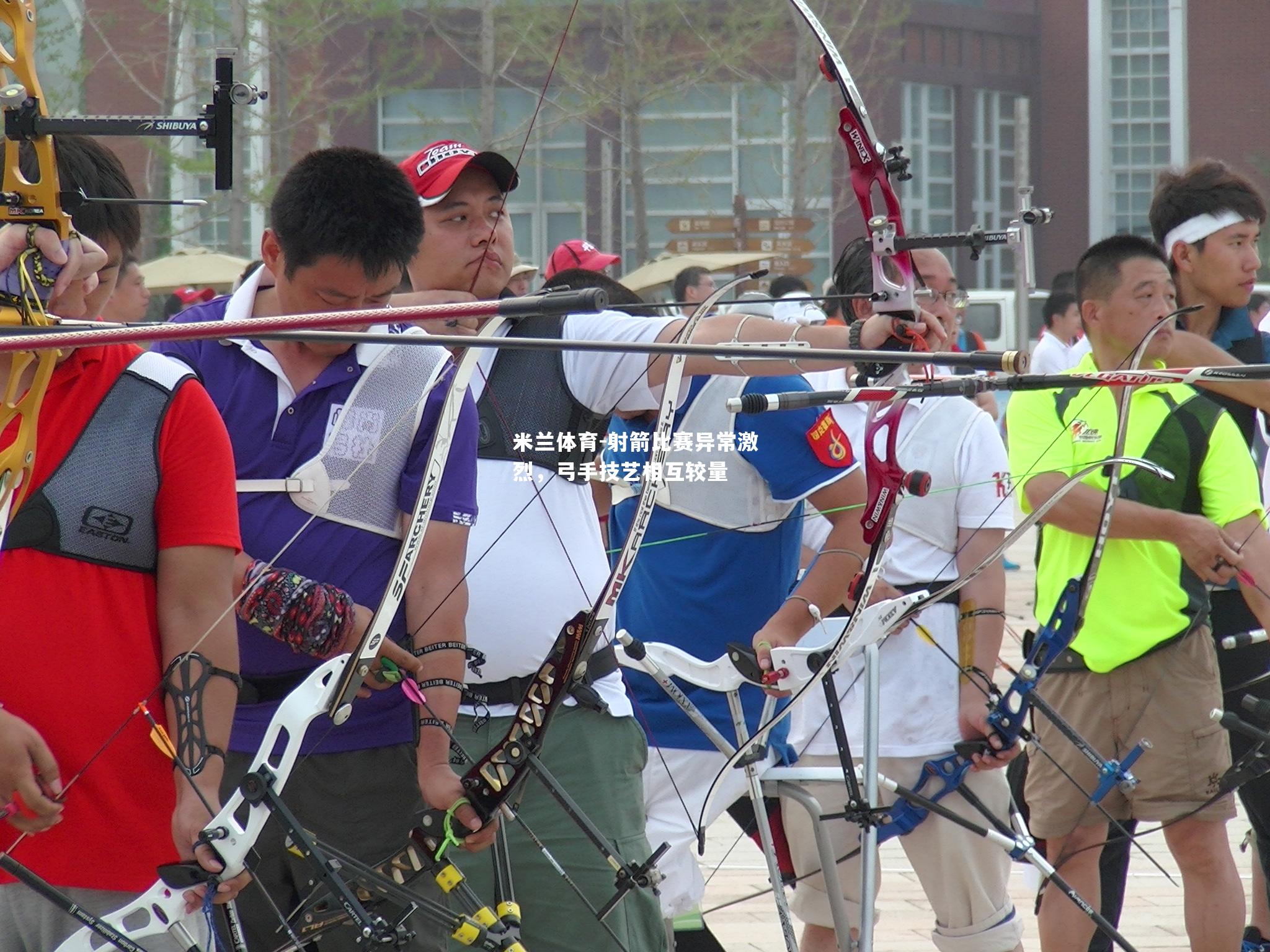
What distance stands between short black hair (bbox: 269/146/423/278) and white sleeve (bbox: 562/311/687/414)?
318mm

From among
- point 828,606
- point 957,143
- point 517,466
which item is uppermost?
point 957,143

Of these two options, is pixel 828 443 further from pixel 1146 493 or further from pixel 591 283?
pixel 1146 493

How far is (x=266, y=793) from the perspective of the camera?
1.78 m

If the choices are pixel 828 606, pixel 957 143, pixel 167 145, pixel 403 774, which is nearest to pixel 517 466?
pixel 403 774

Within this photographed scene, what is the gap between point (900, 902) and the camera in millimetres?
3832

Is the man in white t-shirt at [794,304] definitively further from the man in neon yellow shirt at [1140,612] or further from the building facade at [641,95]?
the man in neon yellow shirt at [1140,612]

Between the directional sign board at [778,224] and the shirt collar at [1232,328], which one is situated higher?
the directional sign board at [778,224]

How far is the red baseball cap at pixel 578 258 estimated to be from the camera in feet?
11.2

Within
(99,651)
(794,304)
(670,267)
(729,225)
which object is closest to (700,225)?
(729,225)

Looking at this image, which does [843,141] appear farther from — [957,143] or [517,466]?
[957,143]

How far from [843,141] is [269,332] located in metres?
1.09

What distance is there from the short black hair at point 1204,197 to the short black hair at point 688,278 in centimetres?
377

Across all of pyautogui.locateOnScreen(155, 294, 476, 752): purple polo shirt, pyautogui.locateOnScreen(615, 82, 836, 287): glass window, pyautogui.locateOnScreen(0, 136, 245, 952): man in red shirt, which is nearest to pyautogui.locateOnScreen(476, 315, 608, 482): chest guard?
pyautogui.locateOnScreen(155, 294, 476, 752): purple polo shirt

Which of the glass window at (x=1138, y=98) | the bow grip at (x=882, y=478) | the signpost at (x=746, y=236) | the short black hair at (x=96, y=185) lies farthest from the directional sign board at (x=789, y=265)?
the glass window at (x=1138, y=98)
